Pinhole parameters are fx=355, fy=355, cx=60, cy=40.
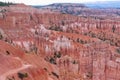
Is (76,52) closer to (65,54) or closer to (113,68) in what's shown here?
(65,54)

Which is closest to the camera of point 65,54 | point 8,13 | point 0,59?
point 0,59

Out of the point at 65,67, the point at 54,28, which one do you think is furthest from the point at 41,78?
the point at 54,28

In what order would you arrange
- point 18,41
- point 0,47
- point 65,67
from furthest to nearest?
point 18,41 < point 65,67 < point 0,47

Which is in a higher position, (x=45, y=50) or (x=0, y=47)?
(x=0, y=47)

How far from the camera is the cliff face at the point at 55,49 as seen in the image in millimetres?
44562

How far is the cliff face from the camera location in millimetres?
44562

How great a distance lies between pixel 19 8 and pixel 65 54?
4712cm

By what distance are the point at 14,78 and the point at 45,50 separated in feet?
168

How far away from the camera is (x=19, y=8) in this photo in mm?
133750

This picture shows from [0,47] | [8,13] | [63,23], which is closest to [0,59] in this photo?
[0,47]

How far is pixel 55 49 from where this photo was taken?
92.9 m

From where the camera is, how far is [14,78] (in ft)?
124

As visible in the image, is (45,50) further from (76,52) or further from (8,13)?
(8,13)

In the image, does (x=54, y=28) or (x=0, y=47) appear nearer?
(x=0, y=47)
